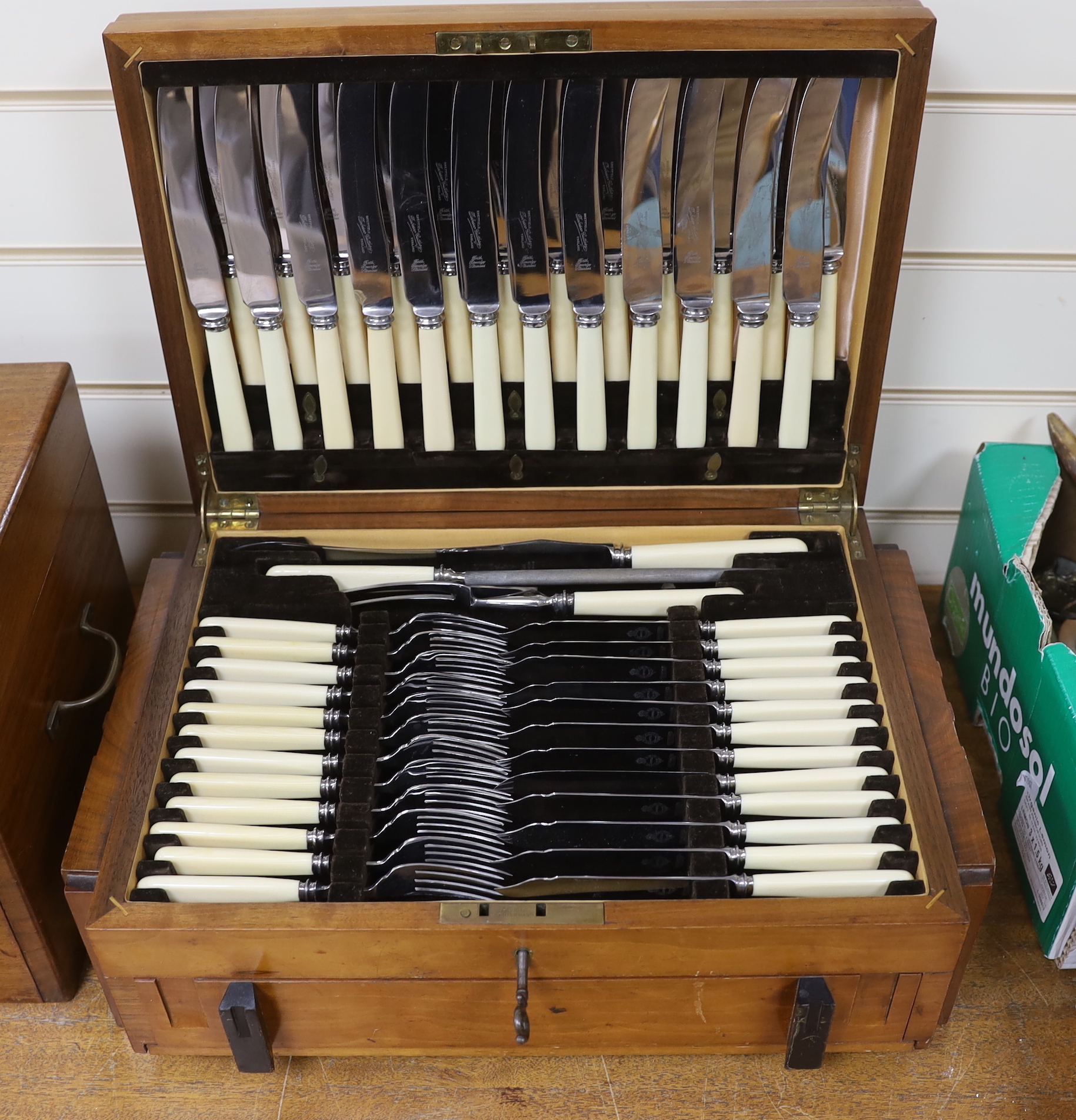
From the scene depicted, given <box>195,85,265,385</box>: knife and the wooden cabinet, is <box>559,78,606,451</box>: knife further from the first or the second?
the wooden cabinet

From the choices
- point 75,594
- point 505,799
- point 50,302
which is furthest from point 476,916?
point 50,302

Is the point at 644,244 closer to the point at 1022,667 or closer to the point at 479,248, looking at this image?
the point at 479,248

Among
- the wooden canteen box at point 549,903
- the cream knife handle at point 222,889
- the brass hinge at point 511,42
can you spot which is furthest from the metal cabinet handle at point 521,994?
the brass hinge at point 511,42

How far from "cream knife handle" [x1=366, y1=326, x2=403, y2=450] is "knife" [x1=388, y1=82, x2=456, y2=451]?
2cm

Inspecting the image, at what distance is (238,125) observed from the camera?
83cm

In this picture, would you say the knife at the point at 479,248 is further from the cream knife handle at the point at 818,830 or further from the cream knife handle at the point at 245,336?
the cream knife handle at the point at 818,830

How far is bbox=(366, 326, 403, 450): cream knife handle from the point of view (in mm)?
926

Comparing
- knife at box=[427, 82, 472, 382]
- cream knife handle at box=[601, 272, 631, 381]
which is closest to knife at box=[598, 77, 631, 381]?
cream knife handle at box=[601, 272, 631, 381]

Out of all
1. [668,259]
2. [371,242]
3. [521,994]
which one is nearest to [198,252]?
[371,242]

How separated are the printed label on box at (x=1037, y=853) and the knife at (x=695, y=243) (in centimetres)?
39

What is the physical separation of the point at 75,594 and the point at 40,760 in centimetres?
15

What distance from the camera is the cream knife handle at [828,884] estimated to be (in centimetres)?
76

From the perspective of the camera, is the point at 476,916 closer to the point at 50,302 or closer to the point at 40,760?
the point at 40,760

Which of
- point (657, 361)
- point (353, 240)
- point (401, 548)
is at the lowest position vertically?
point (401, 548)
